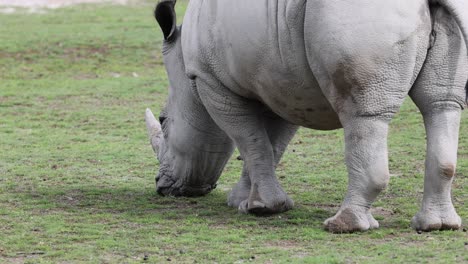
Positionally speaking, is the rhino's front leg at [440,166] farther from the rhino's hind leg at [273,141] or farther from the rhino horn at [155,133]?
the rhino horn at [155,133]

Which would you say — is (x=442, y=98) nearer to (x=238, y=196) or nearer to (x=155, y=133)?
(x=238, y=196)

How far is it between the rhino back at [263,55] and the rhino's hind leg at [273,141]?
733mm

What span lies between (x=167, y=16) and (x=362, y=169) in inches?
92.8

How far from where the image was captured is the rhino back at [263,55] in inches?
294

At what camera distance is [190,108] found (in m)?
8.84

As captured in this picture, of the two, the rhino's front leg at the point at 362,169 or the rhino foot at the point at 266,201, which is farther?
the rhino foot at the point at 266,201

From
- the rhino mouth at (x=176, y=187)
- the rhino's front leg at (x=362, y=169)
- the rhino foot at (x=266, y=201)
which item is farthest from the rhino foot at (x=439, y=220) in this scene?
the rhino mouth at (x=176, y=187)

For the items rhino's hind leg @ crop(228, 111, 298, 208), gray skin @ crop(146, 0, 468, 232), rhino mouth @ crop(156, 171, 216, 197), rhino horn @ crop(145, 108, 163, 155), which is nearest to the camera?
gray skin @ crop(146, 0, 468, 232)

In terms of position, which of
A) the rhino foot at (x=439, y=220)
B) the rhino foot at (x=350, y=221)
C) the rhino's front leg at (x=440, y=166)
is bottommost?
the rhino foot at (x=350, y=221)

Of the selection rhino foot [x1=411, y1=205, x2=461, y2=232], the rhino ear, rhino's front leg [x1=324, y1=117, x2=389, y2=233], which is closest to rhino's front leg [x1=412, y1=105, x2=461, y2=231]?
rhino foot [x1=411, y1=205, x2=461, y2=232]

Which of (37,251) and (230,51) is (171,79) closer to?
(230,51)

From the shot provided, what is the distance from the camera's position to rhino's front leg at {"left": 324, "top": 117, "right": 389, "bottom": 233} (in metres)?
7.22

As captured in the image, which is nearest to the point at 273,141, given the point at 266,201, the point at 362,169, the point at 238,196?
the point at 238,196

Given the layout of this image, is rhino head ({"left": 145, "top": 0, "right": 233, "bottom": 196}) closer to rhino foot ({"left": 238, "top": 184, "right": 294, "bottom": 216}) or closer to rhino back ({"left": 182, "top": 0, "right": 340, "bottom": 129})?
rhino back ({"left": 182, "top": 0, "right": 340, "bottom": 129})
